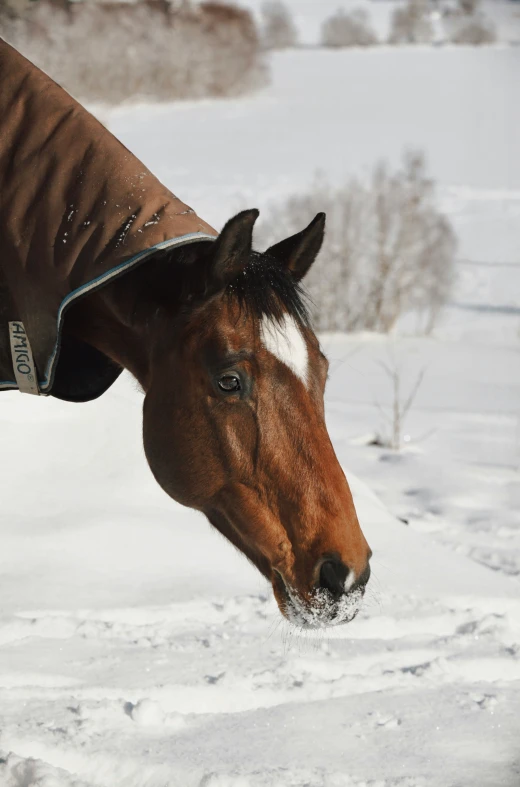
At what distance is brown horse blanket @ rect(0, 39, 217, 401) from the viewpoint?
218 centimetres

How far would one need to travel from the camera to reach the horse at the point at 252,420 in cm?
191

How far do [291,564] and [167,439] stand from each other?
0.47 metres

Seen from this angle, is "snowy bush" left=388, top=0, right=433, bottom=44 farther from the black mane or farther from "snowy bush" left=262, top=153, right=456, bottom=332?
the black mane

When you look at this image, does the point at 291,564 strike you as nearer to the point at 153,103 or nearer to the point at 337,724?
the point at 337,724

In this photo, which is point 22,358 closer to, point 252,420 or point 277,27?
point 252,420

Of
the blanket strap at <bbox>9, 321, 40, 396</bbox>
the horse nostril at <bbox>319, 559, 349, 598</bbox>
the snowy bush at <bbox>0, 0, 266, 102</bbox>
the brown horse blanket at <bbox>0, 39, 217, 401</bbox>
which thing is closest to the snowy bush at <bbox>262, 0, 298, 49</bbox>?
the snowy bush at <bbox>0, 0, 266, 102</bbox>

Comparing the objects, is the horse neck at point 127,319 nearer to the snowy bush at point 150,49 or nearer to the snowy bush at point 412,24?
the snowy bush at point 150,49

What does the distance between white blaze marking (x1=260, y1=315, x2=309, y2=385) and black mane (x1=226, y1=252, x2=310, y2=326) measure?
0.02m

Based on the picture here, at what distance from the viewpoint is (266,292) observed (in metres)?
2.02

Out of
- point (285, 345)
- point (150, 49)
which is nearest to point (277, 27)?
point (150, 49)

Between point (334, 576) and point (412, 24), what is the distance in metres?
71.2

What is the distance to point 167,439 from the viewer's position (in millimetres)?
2152

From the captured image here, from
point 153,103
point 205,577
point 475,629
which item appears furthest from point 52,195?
point 153,103

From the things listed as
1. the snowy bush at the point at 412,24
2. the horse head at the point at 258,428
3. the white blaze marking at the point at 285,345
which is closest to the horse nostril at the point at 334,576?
the horse head at the point at 258,428
